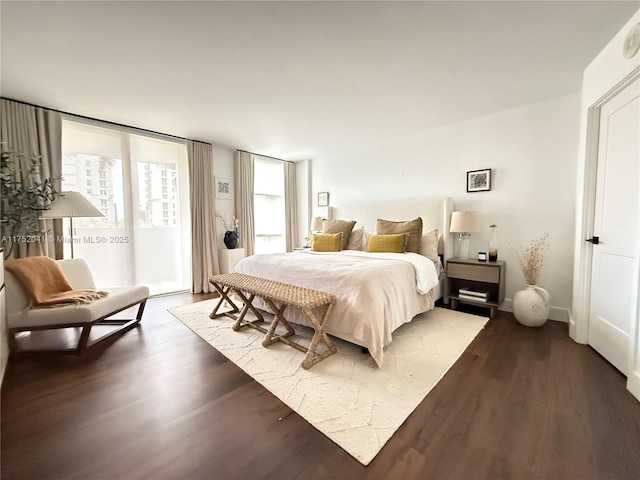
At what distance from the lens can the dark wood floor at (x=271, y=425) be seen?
1.18 m

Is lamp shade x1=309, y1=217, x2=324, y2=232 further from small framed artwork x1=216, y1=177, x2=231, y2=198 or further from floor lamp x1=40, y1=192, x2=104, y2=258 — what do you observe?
floor lamp x1=40, y1=192, x2=104, y2=258

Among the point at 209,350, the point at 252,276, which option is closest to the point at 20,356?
the point at 209,350

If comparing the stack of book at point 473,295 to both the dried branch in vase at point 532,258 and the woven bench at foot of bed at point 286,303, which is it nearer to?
the dried branch in vase at point 532,258

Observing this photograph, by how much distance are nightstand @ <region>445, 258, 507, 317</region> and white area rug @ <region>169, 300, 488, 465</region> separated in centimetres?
31

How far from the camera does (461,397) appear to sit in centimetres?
166

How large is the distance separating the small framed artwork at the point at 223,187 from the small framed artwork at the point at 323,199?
176 cm

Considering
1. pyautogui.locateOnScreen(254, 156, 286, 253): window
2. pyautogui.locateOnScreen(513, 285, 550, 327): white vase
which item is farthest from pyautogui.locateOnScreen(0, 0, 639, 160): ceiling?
pyautogui.locateOnScreen(513, 285, 550, 327): white vase

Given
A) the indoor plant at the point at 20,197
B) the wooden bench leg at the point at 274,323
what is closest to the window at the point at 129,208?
the indoor plant at the point at 20,197

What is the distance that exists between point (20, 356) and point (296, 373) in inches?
93.0

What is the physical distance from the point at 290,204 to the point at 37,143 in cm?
372

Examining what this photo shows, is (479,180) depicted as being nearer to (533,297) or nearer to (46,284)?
(533,297)

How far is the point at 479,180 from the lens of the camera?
3.46m

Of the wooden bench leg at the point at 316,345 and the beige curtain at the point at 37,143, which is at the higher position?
the beige curtain at the point at 37,143

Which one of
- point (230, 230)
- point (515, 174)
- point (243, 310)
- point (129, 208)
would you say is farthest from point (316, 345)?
point (129, 208)
